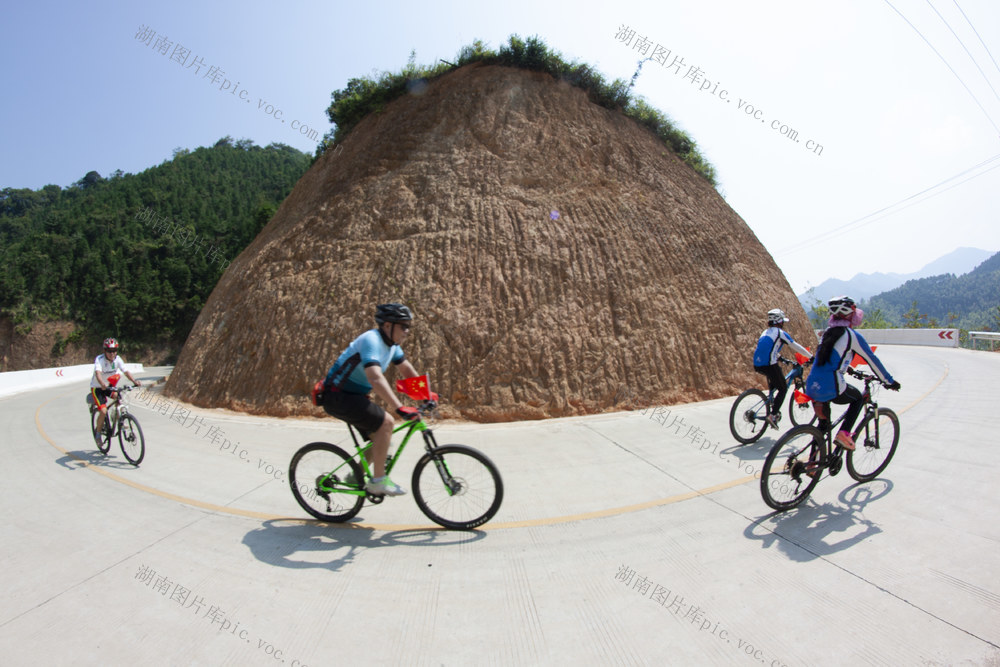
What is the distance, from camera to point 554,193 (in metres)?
13.5

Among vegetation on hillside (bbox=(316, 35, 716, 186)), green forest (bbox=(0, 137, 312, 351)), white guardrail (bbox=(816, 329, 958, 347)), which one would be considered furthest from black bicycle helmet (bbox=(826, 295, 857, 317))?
green forest (bbox=(0, 137, 312, 351))

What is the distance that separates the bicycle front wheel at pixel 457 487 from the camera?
4.16 m

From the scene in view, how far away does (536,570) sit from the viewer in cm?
357

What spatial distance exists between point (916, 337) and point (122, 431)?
36.8m

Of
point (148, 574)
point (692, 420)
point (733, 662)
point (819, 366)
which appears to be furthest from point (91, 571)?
point (692, 420)

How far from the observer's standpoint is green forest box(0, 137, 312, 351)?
49.6 meters

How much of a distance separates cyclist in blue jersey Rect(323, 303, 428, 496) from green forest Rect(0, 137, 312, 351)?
37213 millimetres

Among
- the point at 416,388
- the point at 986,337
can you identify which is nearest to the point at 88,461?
the point at 416,388

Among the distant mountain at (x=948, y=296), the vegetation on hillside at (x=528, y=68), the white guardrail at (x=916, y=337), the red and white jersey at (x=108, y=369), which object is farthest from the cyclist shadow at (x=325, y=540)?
the distant mountain at (x=948, y=296)

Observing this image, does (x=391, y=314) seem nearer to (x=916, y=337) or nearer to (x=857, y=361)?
(x=857, y=361)

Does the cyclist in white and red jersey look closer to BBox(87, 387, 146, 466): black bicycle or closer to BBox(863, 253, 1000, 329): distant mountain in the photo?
BBox(87, 387, 146, 466): black bicycle

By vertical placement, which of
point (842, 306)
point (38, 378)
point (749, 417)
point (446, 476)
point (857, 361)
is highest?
point (842, 306)

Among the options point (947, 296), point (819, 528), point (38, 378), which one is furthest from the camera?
point (947, 296)

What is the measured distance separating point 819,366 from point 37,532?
7.55 metres
